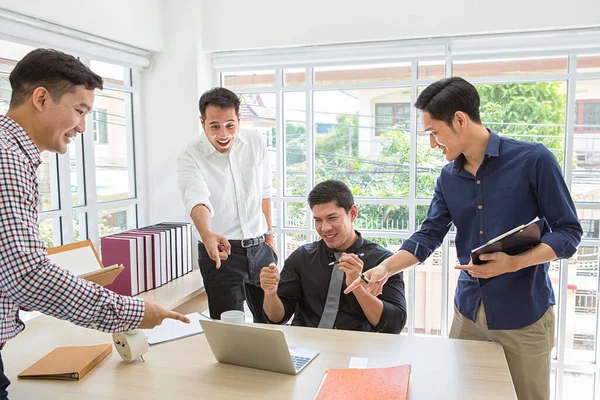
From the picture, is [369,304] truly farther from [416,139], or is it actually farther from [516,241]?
[416,139]

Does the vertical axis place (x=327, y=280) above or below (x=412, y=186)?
below

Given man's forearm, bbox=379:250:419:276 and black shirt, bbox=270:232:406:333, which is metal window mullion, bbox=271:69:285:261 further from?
man's forearm, bbox=379:250:419:276

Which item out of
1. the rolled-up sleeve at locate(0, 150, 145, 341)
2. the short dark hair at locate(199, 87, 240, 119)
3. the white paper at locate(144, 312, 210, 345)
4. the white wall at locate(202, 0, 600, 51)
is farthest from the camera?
the white wall at locate(202, 0, 600, 51)

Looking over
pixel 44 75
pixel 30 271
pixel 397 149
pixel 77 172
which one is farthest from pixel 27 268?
pixel 397 149

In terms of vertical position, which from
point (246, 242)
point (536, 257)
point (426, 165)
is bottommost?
point (246, 242)

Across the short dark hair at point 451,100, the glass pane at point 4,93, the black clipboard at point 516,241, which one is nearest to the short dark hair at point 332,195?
the short dark hair at point 451,100

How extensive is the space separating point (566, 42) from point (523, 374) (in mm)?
2147

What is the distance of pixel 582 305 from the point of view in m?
3.30

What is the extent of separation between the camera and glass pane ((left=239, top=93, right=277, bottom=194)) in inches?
151

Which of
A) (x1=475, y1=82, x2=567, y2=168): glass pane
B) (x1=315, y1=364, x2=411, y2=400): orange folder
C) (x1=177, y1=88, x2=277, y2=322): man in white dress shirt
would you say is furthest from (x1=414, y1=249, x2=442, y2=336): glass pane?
(x1=315, y1=364, x2=411, y2=400): orange folder

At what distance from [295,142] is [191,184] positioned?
1307 millimetres

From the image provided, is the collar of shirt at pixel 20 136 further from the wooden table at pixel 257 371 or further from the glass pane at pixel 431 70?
the glass pane at pixel 431 70

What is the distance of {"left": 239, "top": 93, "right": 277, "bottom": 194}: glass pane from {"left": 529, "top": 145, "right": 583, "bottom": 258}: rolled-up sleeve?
229 cm

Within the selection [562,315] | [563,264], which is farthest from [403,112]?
[562,315]
